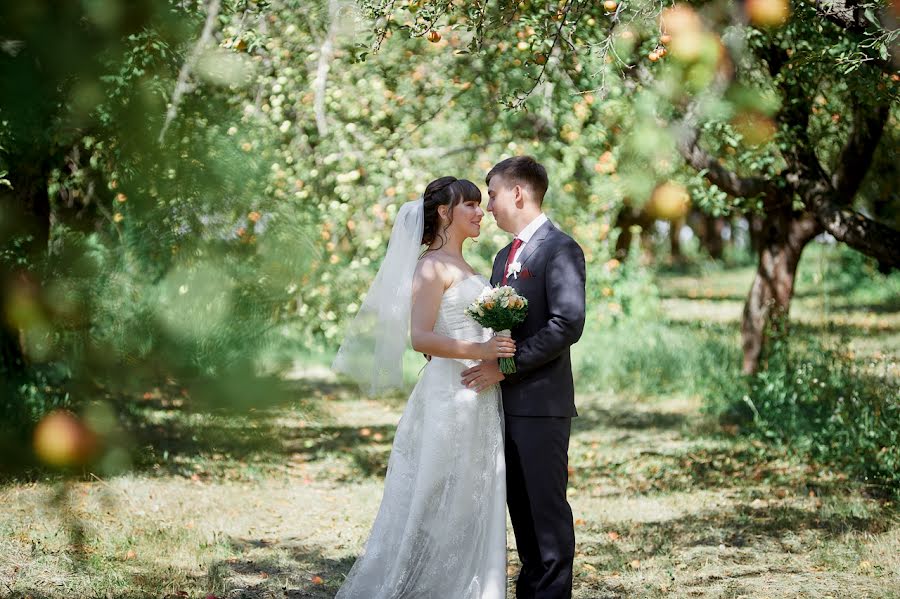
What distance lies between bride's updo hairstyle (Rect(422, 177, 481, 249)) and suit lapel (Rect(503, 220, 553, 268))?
357 millimetres

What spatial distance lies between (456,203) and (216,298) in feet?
8.26

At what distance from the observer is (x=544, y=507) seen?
3545mm

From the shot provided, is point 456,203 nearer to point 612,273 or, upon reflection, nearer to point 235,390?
point 235,390

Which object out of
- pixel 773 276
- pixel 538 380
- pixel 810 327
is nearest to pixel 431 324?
pixel 538 380

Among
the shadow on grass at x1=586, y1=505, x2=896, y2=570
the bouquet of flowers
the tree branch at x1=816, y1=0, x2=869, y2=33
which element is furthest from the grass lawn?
the tree branch at x1=816, y1=0, x2=869, y2=33

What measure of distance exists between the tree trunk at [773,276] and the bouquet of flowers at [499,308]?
5832mm

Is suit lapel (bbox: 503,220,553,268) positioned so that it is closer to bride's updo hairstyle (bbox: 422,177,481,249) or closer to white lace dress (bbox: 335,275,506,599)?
white lace dress (bbox: 335,275,506,599)

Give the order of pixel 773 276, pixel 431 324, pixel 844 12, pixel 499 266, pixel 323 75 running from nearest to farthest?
pixel 431 324, pixel 499 266, pixel 844 12, pixel 323 75, pixel 773 276

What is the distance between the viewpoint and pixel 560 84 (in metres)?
7.13

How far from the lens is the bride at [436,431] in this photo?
371 centimetres

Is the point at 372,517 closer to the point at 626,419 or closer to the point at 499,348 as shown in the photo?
the point at 499,348

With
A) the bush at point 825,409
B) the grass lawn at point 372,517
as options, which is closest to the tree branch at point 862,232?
the bush at point 825,409

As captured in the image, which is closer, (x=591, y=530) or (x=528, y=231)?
(x=528, y=231)

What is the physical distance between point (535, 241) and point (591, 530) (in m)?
A: 2.66
